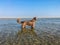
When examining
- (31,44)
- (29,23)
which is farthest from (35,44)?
(29,23)

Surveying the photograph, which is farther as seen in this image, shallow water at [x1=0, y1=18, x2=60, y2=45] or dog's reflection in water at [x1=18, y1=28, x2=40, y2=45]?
shallow water at [x1=0, y1=18, x2=60, y2=45]

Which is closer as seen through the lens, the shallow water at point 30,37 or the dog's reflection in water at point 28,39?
the dog's reflection in water at point 28,39

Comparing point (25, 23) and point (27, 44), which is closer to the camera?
point (27, 44)

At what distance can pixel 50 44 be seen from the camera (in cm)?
1059

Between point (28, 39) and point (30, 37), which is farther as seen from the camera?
point (30, 37)

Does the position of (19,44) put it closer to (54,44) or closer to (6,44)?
(6,44)

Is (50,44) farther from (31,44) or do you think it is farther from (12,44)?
(12,44)

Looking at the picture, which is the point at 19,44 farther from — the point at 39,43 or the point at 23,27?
the point at 23,27

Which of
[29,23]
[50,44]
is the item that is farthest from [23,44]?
[29,23]

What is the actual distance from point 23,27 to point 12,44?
1016 centimetres

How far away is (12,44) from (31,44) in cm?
147

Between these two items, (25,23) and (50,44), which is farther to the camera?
(25,23)

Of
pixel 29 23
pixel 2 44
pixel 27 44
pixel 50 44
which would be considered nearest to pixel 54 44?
pixel 50 44

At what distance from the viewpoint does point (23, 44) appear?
1068 centimetres
